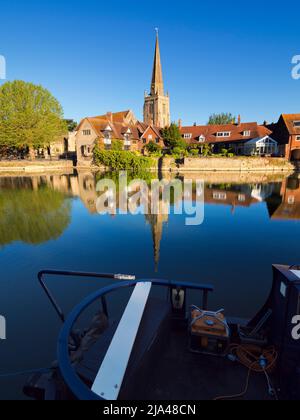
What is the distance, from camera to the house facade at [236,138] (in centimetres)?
5369

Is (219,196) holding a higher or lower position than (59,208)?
higher

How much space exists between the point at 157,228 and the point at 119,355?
11.0 m

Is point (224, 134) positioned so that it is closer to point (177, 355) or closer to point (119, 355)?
point (177, 355)

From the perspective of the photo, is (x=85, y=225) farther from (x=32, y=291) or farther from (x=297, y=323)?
(x=297, y=323)

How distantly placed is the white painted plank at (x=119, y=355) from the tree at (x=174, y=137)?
5557 centimetres

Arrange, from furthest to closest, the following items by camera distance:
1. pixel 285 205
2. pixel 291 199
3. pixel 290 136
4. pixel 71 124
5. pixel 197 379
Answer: pixel 71 124, pixel 290 136, pixel 291 199, pixel 285 205, pixel 197 379

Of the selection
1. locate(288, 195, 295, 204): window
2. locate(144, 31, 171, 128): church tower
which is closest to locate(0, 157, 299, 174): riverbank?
locate(288, 195, 295, 204): window

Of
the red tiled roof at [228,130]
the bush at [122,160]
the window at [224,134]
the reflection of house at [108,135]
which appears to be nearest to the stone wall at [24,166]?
the reflection of house at [108,135]

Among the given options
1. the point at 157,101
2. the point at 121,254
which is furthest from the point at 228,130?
the point at 121,254

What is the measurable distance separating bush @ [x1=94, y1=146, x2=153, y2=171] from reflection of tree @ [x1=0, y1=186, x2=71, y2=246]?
2562 cm

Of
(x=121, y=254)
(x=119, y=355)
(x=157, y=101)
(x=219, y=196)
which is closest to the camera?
(x=119, y=355)

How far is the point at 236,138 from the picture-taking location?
2307 inches

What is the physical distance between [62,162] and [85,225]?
155 ft

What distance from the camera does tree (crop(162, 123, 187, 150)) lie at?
56.2m
